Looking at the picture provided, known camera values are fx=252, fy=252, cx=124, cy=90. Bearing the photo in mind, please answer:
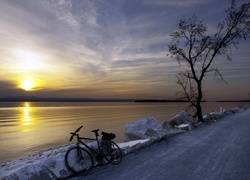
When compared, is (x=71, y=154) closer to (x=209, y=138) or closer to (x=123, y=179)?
(x=123, y=179)

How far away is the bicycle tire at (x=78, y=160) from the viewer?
7.59 metres

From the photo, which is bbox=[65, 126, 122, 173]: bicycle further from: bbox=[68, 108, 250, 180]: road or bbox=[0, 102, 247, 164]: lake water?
bbox=[0, 102, 247, 164]: lake water

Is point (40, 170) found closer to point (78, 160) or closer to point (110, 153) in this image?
point (78, 160)

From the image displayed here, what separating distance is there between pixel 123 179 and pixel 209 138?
770 centimetres

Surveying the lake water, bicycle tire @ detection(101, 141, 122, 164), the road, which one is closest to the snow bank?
the road

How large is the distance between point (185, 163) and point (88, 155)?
129 inches

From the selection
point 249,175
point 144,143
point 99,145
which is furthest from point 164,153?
point 249,175

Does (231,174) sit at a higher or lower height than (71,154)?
lower

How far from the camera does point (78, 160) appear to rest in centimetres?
787

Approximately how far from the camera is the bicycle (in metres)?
7.71

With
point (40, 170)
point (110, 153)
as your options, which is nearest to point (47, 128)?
point (110, 153)

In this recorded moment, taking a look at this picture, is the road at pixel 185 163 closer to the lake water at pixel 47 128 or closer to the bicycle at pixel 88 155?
the bicycle at pixel 88 155

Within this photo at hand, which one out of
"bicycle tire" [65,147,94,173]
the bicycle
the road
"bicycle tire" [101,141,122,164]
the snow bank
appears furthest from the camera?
"bicycle tire" [101,141,122,164]

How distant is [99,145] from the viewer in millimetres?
8875
